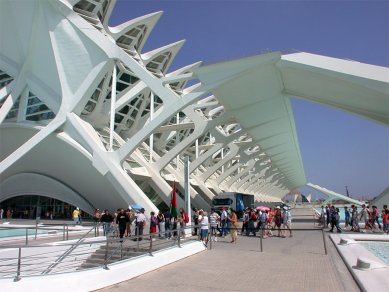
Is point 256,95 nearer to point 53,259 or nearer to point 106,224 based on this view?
point 106,224

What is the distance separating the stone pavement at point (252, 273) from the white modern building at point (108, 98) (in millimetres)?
6827

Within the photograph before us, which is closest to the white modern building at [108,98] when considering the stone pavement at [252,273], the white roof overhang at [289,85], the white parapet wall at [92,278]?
the white roof overhang at [289,85]

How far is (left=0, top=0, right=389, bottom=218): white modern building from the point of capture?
666 inches

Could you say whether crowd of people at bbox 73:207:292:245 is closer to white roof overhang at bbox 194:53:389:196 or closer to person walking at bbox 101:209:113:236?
person walking at bbox 101:209:113:236

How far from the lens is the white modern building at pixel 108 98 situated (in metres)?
16.9

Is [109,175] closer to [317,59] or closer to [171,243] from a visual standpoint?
[171,243]

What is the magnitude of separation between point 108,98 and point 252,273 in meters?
21.9

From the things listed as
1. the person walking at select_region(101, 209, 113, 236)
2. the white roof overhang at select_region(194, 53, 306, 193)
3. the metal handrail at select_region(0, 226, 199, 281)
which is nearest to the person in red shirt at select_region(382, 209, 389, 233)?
the white roof overhang at select_region(194, 53, 306, 193)

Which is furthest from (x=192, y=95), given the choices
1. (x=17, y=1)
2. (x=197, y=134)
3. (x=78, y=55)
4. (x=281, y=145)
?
(x=281, y=145)

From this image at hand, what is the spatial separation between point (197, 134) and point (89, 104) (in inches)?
312

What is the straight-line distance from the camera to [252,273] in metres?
7.32

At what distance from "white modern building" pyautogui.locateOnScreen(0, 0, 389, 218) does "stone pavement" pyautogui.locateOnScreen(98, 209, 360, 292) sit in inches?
269

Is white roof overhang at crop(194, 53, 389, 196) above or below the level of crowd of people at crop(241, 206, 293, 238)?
above

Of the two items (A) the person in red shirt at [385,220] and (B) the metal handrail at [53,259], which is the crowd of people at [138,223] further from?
(A) the person in red shirt at [385,220]
